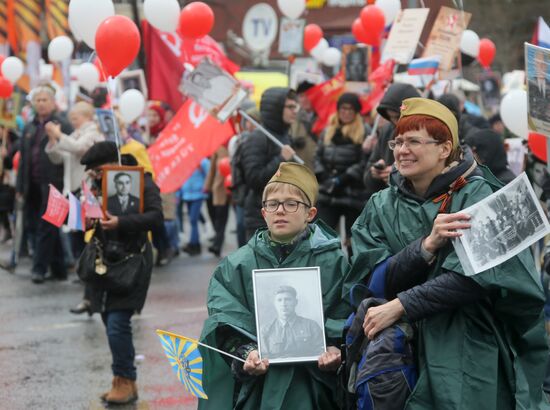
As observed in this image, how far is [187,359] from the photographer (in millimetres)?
4484

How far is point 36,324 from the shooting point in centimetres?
990

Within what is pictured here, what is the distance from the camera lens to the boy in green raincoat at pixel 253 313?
4.47 m

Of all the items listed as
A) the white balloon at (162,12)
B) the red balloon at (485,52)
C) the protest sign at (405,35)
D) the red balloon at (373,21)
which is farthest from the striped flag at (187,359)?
the red balloon at (485,52)

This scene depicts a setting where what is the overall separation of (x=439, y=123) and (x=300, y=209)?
0.82m

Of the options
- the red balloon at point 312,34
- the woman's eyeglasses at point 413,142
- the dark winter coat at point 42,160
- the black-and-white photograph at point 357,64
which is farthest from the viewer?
the red balloon at point 312,34

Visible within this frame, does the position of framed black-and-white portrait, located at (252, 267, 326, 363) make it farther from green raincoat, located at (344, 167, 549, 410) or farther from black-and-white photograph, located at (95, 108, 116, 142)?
black-and-white photograph, located at (95, 108, 116, 142)

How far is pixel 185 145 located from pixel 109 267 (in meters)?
4.92

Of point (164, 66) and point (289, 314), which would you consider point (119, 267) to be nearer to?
point (289, 314)

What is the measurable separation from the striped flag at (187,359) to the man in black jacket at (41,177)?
7599 mm

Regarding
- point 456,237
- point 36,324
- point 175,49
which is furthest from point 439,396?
point 175,49

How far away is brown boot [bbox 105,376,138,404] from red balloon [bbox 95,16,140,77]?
234 centimetres

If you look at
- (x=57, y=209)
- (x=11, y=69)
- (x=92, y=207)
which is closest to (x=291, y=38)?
(x=11, y=69)

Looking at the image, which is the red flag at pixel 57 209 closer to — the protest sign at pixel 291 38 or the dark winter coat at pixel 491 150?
the dark winter coat at pixel 491 150

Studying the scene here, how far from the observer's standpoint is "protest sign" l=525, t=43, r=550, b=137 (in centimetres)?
498
